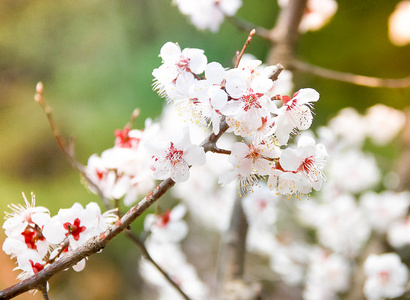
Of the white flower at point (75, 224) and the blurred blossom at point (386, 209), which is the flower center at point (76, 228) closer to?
the white flower at point (75, 224)

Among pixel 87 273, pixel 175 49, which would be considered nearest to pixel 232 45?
pixel 87 273

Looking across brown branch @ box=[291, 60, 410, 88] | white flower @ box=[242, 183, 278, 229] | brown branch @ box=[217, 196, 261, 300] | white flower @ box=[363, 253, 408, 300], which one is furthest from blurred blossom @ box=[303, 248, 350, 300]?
brown branch @ box=[291, 60, 410, 88]

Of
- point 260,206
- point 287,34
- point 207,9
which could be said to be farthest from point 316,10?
point 260,206

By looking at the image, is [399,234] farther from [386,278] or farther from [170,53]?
[170,53]

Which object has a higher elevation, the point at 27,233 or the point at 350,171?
the point at 27,233

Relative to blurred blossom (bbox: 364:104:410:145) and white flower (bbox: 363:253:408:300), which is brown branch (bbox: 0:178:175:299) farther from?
blurred blossom (bbox: 364:104:410:145)

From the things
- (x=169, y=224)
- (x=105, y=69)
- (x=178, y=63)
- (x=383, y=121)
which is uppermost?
(x=178, y=63)

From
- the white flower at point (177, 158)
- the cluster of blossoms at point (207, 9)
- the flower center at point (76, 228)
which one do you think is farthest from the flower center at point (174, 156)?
the cluster of blossoms at point (207, 9)

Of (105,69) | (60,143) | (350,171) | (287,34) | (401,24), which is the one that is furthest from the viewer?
(105,69)
